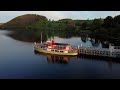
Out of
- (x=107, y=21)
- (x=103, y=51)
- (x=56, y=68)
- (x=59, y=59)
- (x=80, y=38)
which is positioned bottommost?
(x=56, y=68)

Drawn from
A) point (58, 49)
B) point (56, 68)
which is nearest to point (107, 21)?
point (58, 49)

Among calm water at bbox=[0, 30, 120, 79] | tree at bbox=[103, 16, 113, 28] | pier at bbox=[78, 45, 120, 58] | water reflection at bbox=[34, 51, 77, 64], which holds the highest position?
tree at bbox=[103, 16, 113, 28]

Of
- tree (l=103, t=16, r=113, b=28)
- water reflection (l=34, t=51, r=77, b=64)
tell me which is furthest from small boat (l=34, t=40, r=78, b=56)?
tree (l=103, t=16, r=113, b=28)

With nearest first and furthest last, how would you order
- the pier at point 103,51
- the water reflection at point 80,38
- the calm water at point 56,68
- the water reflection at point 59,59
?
the calm water at point 56,68 < the water reflection at point 59,59 < the pier at point 103,51 < the water reflection at point 80,38

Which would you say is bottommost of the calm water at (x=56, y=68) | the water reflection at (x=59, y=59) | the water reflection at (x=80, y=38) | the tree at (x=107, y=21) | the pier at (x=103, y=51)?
the calm water at (x=56, y=68)

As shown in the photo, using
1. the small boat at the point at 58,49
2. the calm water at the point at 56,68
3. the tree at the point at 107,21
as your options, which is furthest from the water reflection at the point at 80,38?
the calm water at the point at 56,68

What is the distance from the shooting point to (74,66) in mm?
5641

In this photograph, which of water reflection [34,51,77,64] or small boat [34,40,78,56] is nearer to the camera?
water reflection [34,51,77,64]

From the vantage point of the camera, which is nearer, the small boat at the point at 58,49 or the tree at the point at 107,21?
the small boat at the point at 58,49

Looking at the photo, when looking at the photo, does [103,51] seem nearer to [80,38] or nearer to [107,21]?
[107,21]

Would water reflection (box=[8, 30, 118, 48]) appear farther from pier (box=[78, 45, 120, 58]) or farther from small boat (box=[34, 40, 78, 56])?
small boat (box=[34, 40, 78, 56])

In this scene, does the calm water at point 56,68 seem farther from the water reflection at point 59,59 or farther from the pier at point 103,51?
A: the pier at point 103,51
